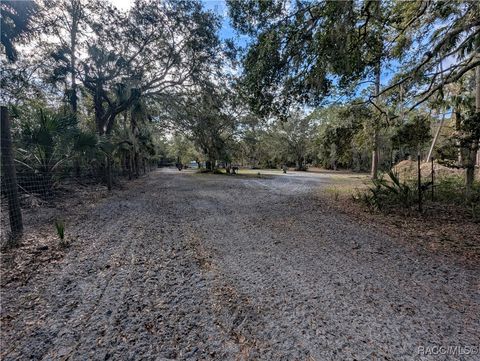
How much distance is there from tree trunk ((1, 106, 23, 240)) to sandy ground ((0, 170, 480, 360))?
26.4 inches

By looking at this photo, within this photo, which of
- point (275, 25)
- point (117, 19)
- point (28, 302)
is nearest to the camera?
point (28, 302)

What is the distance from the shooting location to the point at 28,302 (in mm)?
1867

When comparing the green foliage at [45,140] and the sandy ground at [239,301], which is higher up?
the green foliage at [45,140]

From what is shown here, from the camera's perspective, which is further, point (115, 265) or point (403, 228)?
point (403, 228)

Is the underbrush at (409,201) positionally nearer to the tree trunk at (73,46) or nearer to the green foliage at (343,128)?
the green foliage at (343,128)

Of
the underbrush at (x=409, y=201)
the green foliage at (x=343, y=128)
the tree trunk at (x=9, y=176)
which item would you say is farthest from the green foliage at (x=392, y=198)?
the tree trunk at (x=9, y=176)

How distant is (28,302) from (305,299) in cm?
236

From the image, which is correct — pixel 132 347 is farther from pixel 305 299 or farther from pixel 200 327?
pixel 305 299

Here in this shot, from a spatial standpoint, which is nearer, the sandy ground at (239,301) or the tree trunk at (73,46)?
the sandy ground at (239,301)

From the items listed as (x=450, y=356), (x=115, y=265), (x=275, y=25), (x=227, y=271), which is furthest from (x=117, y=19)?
(x=450, y=356)

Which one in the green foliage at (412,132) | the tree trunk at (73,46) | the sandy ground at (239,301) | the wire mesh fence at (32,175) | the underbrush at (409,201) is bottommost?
the sandy ground at (239,301)

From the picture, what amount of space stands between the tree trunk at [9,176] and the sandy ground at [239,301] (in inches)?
26.4

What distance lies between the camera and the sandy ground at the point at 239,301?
4.78 ft

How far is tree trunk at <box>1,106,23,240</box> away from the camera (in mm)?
2984
